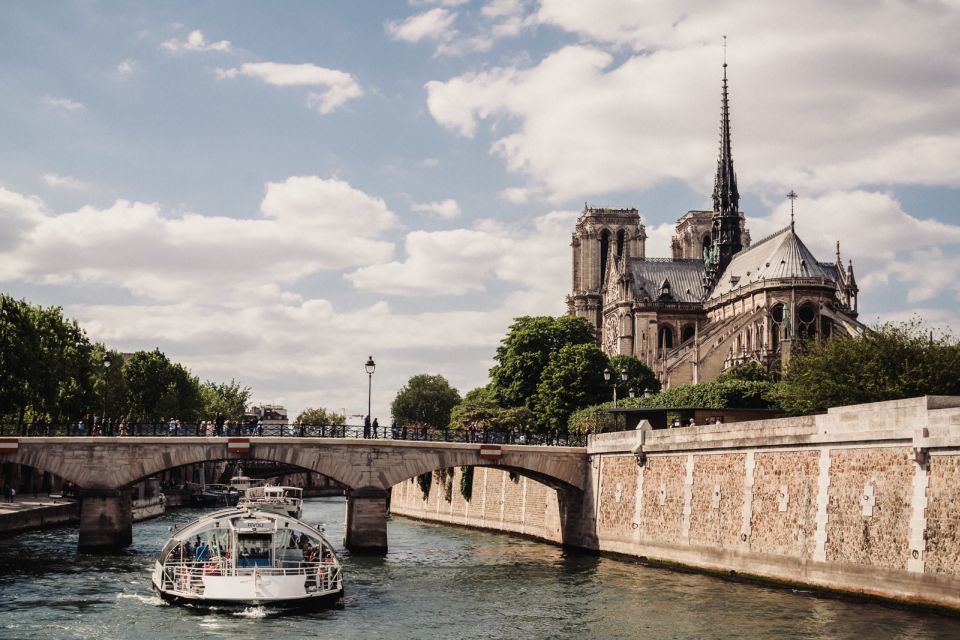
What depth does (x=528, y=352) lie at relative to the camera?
331 feet

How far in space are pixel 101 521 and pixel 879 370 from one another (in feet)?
122

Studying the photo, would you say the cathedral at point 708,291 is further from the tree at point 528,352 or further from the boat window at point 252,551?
the boat window at point 252,551

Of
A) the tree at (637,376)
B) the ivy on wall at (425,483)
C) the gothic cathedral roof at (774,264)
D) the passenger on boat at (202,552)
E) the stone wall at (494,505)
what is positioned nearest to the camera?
the passenger on boat at (202,552)

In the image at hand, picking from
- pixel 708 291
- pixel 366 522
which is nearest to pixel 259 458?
pixel 366 522

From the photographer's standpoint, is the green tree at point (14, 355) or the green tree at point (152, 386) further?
the green tree at point (152, 386)

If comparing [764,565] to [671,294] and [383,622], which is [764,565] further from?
[671,294]

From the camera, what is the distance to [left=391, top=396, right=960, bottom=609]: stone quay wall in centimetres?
3553

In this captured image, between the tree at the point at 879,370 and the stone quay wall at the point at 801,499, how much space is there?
28.2 ft

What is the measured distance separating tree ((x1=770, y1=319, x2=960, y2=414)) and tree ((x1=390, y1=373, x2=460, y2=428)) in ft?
373

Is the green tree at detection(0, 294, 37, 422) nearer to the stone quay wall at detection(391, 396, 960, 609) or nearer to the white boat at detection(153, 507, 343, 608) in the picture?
the white boat at detection(153, 507, 343, 608)

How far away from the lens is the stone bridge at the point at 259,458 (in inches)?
2207

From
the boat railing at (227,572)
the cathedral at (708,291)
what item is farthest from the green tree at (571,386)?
the boat railing at (227,572)

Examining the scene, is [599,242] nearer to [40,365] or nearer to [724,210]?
[724,210]

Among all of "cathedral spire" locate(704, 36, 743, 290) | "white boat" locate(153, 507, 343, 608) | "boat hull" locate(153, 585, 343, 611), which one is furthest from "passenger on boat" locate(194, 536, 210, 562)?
"cathedral spire" locate(704, 36, 743, 290)
